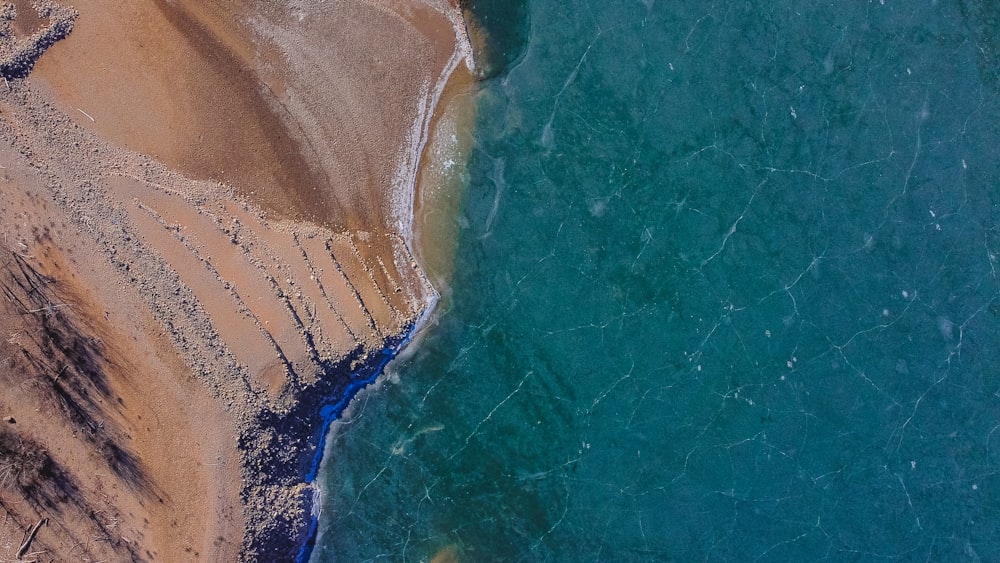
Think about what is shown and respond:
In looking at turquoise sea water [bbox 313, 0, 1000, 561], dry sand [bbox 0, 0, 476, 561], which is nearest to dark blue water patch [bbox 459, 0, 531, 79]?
turquoise sea water [bbox 313, 0, 1000, 561]

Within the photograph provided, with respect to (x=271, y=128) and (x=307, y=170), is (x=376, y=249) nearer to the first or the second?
(x=307, y=170)

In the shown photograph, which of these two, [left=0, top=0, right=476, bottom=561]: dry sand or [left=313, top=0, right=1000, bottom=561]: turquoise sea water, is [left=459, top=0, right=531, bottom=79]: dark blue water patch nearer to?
[left=313, top=0, right=1000, bottom=561]: turquoise sea water

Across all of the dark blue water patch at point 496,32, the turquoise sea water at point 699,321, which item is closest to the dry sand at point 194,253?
the dark blue water patch at point 496,32

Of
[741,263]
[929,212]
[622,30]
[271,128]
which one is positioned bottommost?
[929,212]

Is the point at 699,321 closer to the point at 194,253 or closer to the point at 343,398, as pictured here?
the point at 343,398

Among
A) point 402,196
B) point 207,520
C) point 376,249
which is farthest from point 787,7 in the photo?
point 207,520

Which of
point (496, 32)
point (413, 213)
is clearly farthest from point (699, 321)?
point (496, 32)

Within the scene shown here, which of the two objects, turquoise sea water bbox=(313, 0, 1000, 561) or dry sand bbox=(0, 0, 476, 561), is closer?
dry sand bbox=(0, 0, 476, 561)
